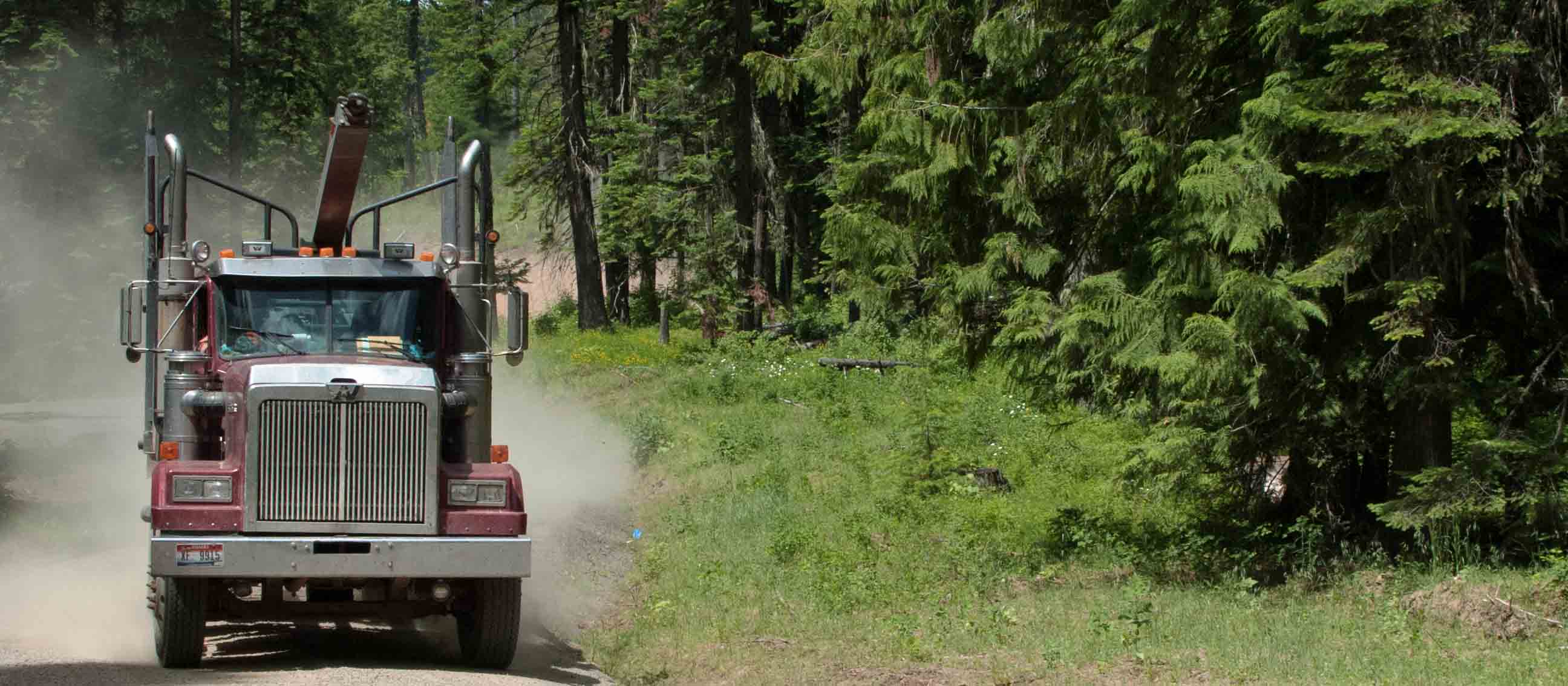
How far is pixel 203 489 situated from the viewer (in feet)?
31.0

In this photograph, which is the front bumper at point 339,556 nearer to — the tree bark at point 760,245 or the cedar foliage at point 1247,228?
the cedar foliage at point 1247,228

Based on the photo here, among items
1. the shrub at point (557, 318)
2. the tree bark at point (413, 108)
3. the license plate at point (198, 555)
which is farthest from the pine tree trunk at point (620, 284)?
the tree bark at point (413, 108)

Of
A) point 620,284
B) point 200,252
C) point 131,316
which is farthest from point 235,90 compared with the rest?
point 131,316

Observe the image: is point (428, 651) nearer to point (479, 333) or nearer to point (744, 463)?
point (479, 333)

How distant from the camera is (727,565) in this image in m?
14.7

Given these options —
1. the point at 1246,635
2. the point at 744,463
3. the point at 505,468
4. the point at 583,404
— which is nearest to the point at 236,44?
the point at 583,404

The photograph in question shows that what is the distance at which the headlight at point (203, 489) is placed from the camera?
944cm

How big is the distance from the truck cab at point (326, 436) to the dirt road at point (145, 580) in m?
0.52

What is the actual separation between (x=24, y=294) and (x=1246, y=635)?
3024 centimetres

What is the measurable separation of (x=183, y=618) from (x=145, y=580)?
4.74m

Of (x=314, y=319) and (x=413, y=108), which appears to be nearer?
(x=314, y=319)

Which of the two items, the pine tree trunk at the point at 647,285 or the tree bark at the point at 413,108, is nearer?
the pine tree trunk at the point at 647,285

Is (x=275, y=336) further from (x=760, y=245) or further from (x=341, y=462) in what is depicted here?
(x=760, y=245)

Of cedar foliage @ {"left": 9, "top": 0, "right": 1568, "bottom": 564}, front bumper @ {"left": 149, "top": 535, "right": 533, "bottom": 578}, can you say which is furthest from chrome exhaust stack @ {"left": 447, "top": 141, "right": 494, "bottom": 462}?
cedar foliage @ {"left": 9, "top": 0, "right": 1568, "bottom": 564}
